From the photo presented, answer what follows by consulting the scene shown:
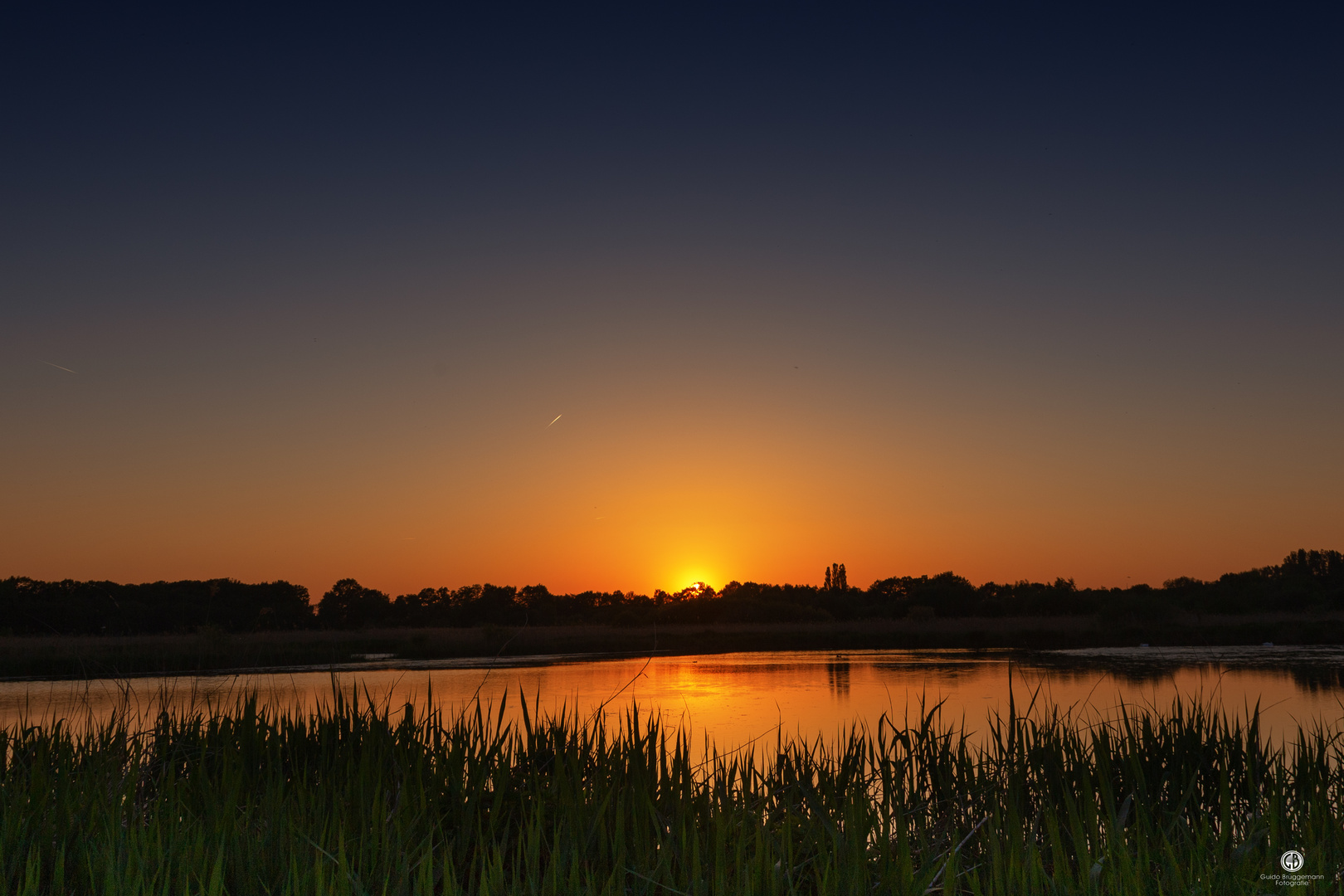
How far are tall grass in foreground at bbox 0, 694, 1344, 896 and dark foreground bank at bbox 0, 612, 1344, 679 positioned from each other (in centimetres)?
1999

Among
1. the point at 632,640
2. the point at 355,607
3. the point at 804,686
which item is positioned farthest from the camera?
the point at 355,607

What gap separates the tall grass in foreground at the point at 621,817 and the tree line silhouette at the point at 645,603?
22598mm

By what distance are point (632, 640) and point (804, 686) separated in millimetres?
17602

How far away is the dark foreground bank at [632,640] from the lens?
83.6 feet

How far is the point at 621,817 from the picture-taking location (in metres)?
4.05

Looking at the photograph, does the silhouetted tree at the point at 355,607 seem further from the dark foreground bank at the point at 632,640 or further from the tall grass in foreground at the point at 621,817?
the tall grass in foreground at the point at 621,817

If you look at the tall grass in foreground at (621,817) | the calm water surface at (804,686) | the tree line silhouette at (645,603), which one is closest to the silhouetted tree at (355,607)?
the tree line silhouette at (645,603)

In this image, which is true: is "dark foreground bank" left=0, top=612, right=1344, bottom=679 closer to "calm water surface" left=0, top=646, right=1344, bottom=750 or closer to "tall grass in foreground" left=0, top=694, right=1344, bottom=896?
"calm water surface" left=0, top=646, right=1344, bottom=750

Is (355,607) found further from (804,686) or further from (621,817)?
(621,817)

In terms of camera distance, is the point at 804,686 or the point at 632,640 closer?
the point at 804,686

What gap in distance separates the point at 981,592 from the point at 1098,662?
1470 inches

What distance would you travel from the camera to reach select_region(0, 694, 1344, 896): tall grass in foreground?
360cm

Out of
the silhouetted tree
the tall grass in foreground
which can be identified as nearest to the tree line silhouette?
the silhouetted tree

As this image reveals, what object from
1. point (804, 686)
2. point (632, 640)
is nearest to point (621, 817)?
point (804, 686)
